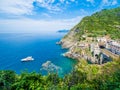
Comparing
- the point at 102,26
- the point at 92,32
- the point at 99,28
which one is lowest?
the point at 92,32

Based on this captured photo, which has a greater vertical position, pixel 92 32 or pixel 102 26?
pixel 102 26

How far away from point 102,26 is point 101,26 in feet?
2.17

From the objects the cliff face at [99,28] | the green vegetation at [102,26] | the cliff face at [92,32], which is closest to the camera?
the cliff face at [92,32]

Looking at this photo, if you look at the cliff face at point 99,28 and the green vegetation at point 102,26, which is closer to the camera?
the cliff face at point 99,28

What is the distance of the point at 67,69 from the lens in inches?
3216

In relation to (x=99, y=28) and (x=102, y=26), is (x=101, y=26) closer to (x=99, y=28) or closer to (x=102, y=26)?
(x=102, y=26)

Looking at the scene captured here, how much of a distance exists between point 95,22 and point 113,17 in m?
19.4

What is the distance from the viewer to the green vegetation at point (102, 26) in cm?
12338

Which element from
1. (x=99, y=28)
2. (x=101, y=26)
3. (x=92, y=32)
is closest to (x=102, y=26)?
(x=101, y=26)

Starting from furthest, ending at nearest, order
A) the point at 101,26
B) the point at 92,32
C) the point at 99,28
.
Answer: the point at 101,26 < the point at 99,28 < the point at 92,32

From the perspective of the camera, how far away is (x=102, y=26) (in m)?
135

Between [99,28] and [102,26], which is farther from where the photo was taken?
[102,26]

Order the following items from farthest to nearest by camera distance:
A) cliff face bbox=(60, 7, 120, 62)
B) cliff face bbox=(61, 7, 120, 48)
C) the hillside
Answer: the hillside < cliff face bbox=(61, 7, 120, 48) < cliff face bbox=(60, 7, 120, 62)

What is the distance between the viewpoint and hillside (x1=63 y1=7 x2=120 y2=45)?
123062 mm
